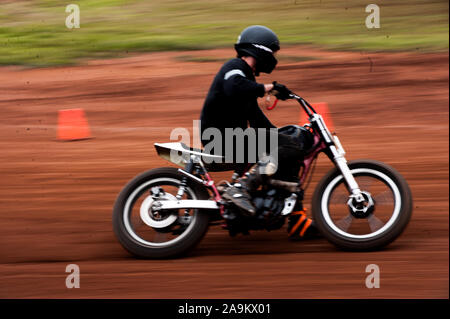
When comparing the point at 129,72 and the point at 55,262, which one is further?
the point at 129,72

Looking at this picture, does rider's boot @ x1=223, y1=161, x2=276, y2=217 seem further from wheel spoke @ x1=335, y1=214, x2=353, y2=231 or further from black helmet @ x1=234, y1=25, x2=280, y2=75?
black helmet @ x1=234, y1=25, x2=280, y2=75

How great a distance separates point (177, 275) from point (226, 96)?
1.46m

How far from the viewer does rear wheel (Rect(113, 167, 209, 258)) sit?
17.4 feet

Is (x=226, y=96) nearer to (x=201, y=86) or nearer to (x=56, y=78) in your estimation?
(x=201, y=86)

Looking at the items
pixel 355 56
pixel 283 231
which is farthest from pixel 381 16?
pixel 283 231

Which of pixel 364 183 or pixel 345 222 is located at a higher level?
pixel 364 183

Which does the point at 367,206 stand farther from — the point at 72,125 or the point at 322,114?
the point at 72,125

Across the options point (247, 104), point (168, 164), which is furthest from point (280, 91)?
point (168, 164)

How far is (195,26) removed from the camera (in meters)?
13.4

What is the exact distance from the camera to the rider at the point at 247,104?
5172mm

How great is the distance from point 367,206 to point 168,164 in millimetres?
4049

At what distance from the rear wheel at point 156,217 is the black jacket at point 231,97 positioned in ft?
1.45

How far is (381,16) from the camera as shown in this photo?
520 inches

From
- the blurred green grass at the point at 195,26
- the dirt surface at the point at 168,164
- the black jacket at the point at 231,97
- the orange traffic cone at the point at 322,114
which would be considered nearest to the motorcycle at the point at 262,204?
the dirt surface at the point at 168,164
